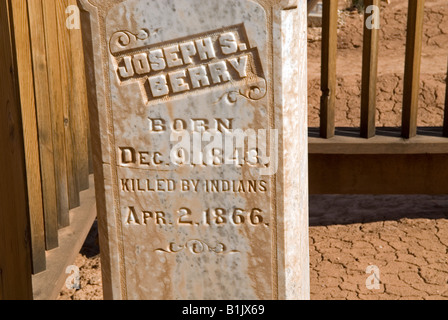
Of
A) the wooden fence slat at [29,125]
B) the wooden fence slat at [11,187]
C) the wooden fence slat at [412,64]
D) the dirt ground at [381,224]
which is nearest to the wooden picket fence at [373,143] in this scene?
the wooden fence slat at [412,64]

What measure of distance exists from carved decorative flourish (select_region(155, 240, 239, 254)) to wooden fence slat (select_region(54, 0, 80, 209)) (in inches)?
49.7

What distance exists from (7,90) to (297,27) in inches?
43.4

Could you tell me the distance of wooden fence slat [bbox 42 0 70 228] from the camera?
313 centimetres

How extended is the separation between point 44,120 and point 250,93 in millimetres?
1119

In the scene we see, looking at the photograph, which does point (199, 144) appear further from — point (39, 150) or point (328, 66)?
point (328, 66)

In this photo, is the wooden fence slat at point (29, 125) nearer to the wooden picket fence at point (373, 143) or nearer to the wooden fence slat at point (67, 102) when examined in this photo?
the wooden fence slat at point (67, 102)

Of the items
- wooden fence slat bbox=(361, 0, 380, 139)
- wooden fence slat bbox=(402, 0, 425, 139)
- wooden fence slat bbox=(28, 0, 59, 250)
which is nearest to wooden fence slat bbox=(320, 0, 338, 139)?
wooden fence slat bbox=(361, 0, 380, 139)

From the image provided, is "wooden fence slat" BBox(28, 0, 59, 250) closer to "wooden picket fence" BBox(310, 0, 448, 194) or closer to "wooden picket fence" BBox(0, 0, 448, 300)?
"wooden picket fence" BBox(0, 0, 448, 300)

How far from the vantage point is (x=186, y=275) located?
242 cm

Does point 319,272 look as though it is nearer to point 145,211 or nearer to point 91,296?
point 91,296

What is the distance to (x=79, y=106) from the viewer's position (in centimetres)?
371

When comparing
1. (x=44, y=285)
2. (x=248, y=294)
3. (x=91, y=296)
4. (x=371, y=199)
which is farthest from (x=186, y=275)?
(x=371, y=199)

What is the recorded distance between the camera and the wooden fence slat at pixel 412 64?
11.7 feet

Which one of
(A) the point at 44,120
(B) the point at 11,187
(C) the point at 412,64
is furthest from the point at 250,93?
(C) the point at 412,64
